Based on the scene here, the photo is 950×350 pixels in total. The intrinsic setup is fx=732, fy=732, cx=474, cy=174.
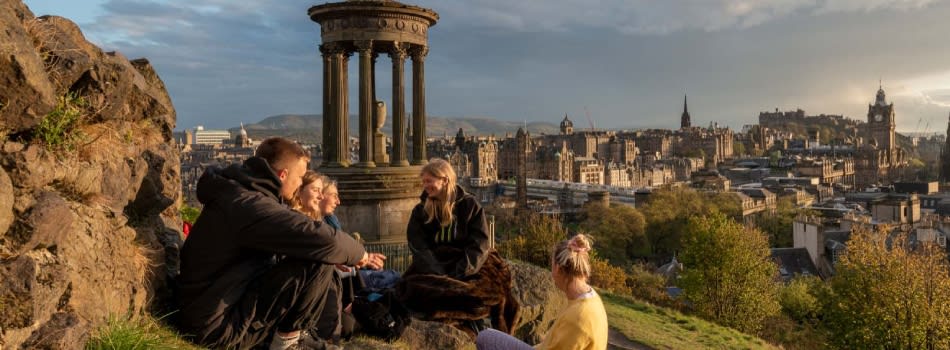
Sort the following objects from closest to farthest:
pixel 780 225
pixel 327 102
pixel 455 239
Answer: pixel 455 239, pixel 327 102, pixel 780 225

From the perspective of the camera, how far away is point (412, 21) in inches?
450

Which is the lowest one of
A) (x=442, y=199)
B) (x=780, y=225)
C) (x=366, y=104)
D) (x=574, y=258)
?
(x=780, y=225)

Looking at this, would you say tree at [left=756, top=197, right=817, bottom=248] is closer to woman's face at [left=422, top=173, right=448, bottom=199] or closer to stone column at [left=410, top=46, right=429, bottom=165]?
stone column at [left=410, top=46, right=429, bottom=165]

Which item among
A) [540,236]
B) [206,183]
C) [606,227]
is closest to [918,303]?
[540,236]

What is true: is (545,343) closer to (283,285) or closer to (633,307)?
(283,285)

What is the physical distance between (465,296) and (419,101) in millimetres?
7144

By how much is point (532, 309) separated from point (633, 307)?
9.00 m

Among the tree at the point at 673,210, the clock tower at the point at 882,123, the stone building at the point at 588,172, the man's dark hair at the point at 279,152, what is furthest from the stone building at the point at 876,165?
the man's dark hair at the point at 279,152

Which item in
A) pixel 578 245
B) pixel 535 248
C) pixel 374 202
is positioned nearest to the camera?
pixel 578 245

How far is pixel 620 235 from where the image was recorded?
46.8 metres

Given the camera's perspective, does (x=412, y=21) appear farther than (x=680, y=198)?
No

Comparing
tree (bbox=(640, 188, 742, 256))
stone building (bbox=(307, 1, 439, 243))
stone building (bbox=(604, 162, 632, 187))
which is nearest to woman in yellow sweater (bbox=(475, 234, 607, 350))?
stone building (bbox=(307, 1, 439, 243))

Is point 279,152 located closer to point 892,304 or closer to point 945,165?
point 892,304

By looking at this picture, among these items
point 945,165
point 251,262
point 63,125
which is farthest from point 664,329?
point 945,165
